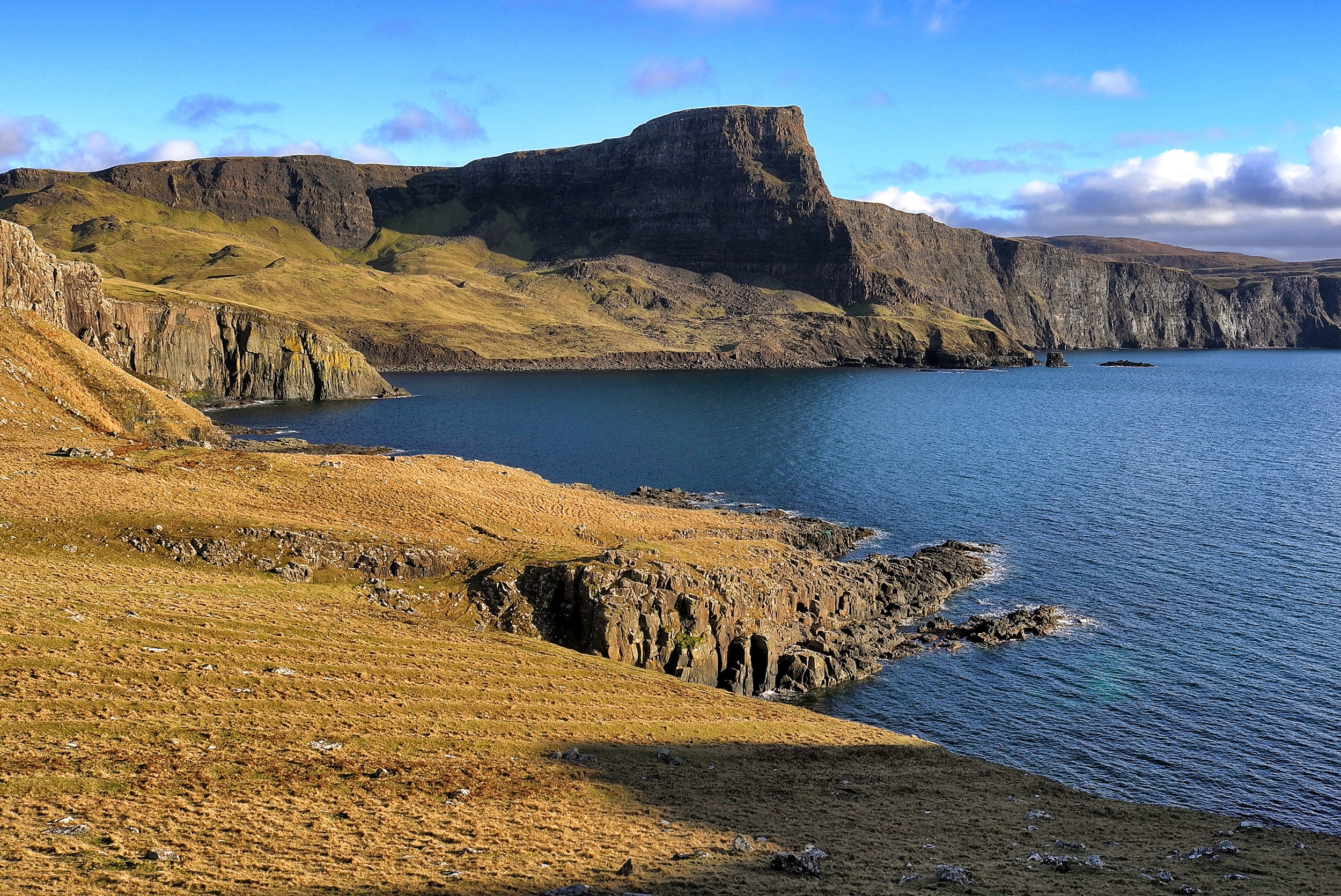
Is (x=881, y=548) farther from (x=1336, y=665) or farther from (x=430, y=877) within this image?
(x=430, y=877)

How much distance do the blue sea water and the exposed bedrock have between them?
8.12 feet

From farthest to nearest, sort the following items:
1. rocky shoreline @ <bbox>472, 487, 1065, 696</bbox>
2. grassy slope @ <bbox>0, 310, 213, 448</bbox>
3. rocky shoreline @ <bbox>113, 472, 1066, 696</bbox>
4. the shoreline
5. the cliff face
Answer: the cliff face → grassy slope @ <bbox>0, 310, 213, 448</bbox> → rocky shoreline @ <bbox>472, 487, 1065, 696</bbox> → rocky shoreline @ <bbox>113, 472, 1066, 696</bbox> → the shoreline

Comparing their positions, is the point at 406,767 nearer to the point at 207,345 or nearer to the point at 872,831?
the point at 872,831

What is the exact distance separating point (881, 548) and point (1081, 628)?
57.6 ft

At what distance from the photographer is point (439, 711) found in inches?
1169

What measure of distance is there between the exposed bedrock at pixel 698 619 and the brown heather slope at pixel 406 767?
2.72m

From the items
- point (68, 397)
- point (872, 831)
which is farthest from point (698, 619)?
point (68, 397)

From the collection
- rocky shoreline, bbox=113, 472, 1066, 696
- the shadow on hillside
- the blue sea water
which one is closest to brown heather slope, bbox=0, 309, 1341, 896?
the shadow on hillside

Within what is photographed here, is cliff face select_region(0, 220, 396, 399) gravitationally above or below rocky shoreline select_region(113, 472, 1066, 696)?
above

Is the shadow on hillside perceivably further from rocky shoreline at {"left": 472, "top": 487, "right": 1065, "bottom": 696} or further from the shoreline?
rocky shoreline at {"left": 472, "top": 487, "right": 1065, "bottom": 696}

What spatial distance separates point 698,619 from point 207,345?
135227mm

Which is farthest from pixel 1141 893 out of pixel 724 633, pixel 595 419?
pixel 595 419

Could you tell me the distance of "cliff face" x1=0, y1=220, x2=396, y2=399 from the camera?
352 feet

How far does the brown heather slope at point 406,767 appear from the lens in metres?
19.4
